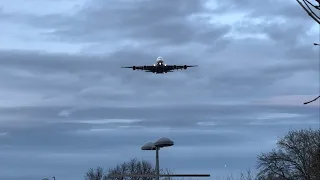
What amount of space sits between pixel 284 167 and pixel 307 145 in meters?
3.76

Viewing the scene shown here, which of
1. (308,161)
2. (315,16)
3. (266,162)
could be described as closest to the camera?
(315,16)

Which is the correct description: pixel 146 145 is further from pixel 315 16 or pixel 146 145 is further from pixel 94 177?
pixel 94 177

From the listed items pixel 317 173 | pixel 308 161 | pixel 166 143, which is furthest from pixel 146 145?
pixel 308 161

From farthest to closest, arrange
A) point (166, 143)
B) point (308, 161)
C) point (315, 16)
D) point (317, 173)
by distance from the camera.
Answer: point (308, 161)
point (317, 173)
point (166, 143)
point (315, 16)

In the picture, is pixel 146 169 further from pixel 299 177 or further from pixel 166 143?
pixel 166 143

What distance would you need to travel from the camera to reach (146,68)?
7412cm

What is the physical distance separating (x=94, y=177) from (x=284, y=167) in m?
36.8

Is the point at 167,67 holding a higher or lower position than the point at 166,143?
higher

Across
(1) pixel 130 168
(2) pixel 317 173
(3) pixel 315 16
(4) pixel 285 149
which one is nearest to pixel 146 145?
(3) pixel 315 16

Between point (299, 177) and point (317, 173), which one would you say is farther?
point (299, 177)

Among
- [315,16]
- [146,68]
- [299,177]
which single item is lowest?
[315,16]

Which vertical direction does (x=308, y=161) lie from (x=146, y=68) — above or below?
below

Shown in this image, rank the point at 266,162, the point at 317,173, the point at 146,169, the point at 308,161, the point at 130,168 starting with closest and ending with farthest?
the point at 317,173, the point at 308,161, the point at 266,162, the point at 146,169, the point at 130,168

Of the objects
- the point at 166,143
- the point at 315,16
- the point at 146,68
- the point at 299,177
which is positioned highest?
the point at 146,68
